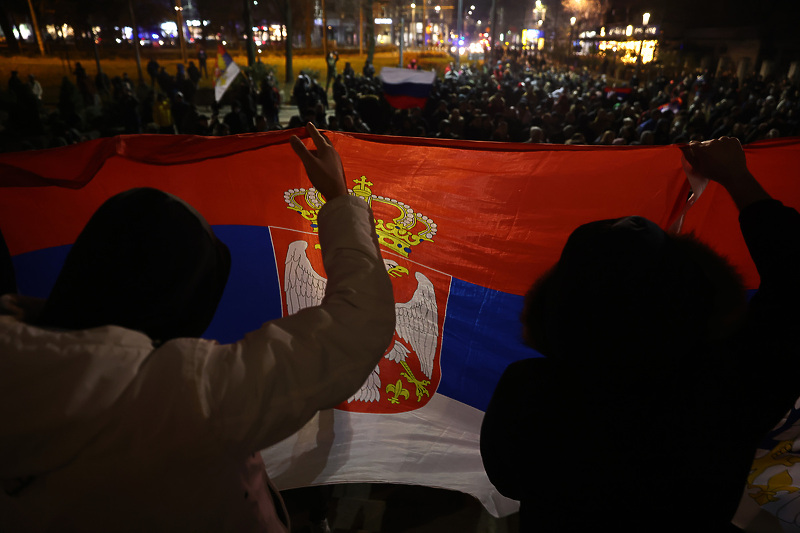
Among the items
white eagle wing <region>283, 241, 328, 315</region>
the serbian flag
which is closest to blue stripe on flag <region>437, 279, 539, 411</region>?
white eagle wing <region>283, 241, 328, 315</region>

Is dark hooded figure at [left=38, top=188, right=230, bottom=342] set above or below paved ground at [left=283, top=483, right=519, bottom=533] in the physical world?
above

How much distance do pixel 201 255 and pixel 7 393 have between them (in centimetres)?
35

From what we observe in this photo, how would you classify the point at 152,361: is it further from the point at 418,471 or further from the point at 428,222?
the point at 418,471

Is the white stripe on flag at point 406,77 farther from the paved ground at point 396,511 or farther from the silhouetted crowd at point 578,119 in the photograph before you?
the paved ground at point 396,511

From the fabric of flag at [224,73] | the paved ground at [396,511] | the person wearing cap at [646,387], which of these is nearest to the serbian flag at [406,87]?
the fabric of flag at [224,73]

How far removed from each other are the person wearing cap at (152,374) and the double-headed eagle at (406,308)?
129 centimetres

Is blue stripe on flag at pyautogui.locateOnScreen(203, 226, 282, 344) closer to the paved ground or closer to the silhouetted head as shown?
the paved ground

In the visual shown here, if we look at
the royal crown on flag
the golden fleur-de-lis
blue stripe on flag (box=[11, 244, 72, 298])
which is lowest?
the golden fleur-de-lis

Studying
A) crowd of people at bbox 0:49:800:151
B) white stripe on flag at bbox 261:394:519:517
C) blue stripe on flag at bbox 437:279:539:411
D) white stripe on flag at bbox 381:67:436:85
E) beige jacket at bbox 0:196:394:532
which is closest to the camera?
beige jacket at bbox 0:196:394:532

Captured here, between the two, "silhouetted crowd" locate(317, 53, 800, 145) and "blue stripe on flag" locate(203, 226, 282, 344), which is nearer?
"blue stripe on flag" locate(203, 226, 282, 344)

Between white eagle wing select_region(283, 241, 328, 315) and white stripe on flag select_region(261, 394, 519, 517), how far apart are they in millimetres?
653

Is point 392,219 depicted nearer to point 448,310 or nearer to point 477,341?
point 448,310

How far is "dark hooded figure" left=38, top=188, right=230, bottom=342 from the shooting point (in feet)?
2.53

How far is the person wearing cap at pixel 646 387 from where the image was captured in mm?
835
